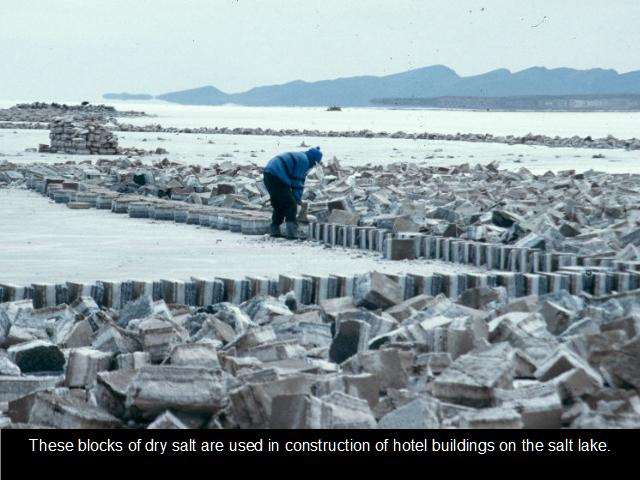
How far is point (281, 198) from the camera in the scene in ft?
42.3

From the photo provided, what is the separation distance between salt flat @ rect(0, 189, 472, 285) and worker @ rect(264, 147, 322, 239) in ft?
1.29

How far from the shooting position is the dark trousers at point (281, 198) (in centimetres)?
1279

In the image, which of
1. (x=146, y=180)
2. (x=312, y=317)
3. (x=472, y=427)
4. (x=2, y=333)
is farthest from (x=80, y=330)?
(x=146, y=180)

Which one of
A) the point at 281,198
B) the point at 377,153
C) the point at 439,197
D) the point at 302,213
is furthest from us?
the point at 377,153

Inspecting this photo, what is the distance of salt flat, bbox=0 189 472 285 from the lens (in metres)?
→ 10.4

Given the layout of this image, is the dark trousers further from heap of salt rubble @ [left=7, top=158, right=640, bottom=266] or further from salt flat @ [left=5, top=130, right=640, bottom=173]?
salt flat @ [left=5, top=130, right=640, bottom=173]

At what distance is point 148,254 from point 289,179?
214 centimetres

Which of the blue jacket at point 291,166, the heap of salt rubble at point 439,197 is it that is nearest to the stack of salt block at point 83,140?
the heap of salt rubble at point 439,197

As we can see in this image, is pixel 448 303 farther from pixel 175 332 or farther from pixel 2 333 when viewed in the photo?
pixel 2 333

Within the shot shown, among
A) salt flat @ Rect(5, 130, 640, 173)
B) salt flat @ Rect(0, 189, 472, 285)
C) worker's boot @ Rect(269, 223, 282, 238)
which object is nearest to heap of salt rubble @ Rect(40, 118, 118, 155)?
salt flat @ Rect(5, 130, 640, 173)

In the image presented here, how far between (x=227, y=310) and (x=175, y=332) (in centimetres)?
101

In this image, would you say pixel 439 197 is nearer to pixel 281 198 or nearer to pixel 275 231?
pixel 275 231

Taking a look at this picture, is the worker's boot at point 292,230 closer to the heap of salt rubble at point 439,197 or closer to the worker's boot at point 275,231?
the worker's boot at point 275,231

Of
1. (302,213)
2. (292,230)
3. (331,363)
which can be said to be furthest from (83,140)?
(331,363)
